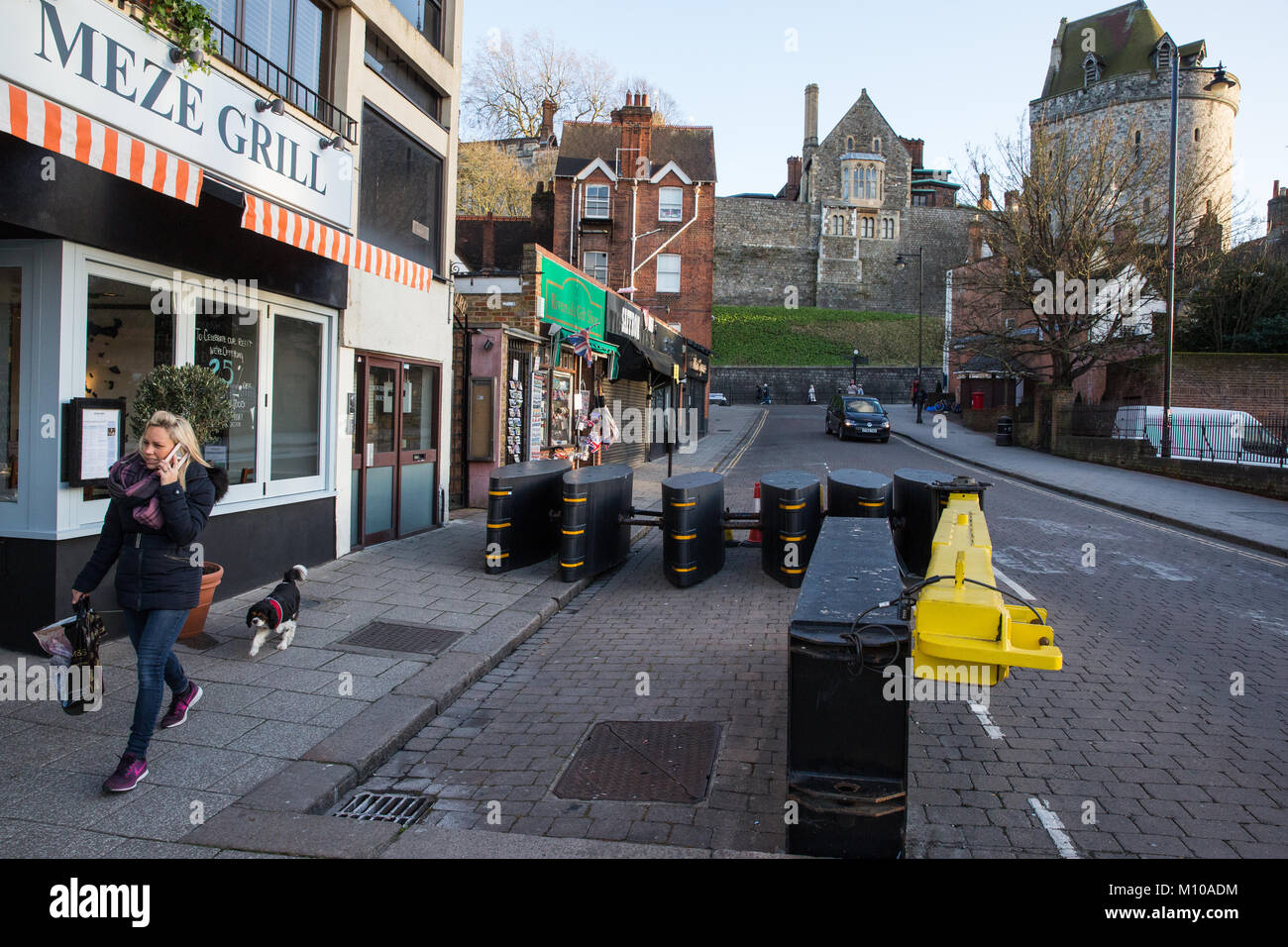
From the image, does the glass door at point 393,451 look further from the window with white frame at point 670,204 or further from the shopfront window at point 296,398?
the window with white frame at point 670,204

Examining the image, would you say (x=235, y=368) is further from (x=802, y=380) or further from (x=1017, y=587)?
(x=802, y=380)

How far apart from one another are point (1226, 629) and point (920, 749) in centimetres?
446

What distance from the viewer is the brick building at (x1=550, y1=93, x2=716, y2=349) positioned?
37.7 meters

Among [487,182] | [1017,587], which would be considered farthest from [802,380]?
[1017,587]

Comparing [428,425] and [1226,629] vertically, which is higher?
[428,425]

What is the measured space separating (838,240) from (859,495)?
64614 mm

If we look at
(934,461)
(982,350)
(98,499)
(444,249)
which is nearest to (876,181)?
(982,350)

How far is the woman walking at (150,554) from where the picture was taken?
4.14m

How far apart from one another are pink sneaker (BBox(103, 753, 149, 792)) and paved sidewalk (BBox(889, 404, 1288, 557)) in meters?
13.1

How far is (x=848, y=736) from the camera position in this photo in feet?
11.8

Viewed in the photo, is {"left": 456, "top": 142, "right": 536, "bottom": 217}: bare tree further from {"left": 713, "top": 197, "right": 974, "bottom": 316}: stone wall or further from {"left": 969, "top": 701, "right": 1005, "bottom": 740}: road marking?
{"left": 969, "top": 701, "right": 1005, "bottom": 740}: road marking

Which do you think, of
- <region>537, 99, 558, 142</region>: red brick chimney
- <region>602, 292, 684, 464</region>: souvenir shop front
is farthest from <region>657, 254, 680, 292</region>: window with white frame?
<region>537, 99, 558, 142</region>: red brick chimney

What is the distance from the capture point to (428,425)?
11641 mm
